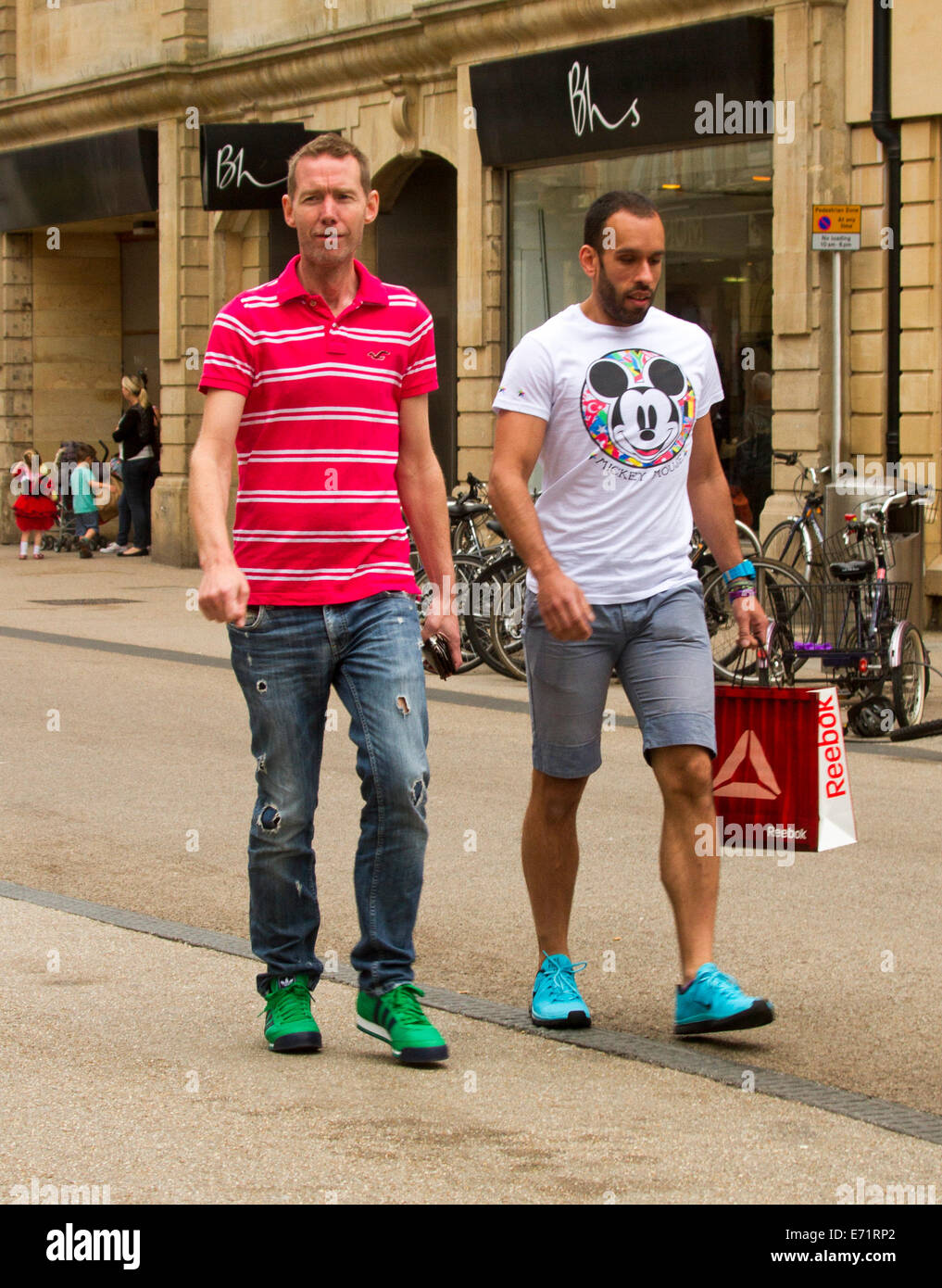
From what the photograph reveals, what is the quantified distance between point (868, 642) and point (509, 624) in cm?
280

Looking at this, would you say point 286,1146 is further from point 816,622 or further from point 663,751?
point 816,622

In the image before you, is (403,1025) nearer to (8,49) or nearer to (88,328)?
(8,49)

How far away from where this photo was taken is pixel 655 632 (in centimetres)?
482

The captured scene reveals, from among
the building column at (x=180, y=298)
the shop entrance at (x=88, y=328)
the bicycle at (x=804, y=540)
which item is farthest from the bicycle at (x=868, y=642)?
the shop entrance at (x=88, y=328)

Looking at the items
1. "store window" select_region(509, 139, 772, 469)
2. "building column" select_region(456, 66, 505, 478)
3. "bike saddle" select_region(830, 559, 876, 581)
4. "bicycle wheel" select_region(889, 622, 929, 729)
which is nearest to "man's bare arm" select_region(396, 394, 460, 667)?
"bike saddle" select_region(830, 559, 876, 581)

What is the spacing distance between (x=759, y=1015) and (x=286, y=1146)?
4.10 ft

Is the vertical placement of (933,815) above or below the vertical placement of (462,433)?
below

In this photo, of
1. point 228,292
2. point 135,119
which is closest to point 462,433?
point 228,292

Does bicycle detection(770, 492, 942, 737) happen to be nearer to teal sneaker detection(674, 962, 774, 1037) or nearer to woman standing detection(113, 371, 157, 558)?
teal sneaker detection(674, 962, 774, 1037)

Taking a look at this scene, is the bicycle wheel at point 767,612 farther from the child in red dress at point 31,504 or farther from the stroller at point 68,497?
the stroller at point 68,497

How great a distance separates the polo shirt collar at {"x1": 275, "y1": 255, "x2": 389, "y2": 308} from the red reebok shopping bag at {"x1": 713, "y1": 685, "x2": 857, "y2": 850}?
1.21 metres

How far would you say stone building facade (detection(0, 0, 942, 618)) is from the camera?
1565 cm

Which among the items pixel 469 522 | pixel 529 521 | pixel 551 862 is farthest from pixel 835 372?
pixel 529 521

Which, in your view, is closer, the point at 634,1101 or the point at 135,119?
the point at 634,1101
